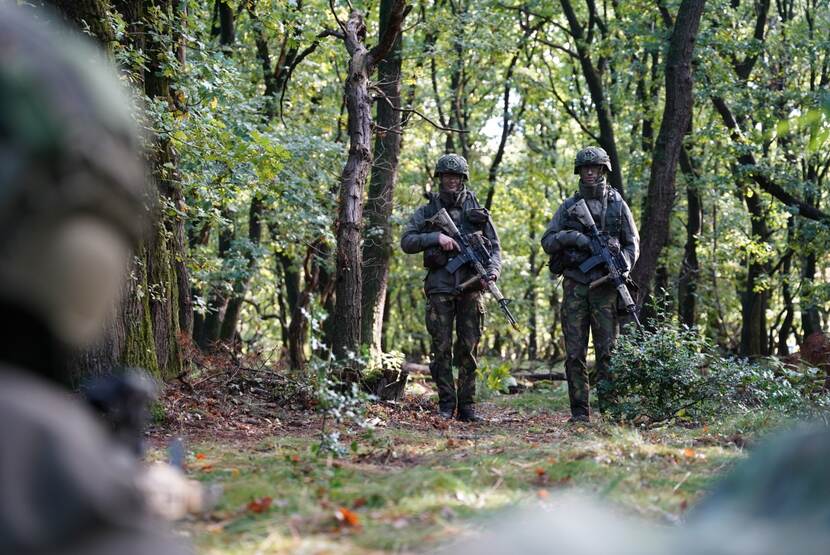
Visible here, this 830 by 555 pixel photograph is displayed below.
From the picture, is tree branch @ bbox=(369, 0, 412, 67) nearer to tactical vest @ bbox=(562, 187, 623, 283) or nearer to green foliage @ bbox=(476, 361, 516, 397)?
tactical vest @ bbox=(562, 187, 623, 283)

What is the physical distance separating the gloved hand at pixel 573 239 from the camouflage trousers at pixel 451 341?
1.04 metres

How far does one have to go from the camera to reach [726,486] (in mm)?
2076

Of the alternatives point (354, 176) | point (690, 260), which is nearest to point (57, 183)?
point (354, 176)

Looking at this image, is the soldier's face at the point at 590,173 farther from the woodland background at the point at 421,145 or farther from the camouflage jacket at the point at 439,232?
the woodland background at the point at 421,145

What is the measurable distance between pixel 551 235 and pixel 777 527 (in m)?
6.27

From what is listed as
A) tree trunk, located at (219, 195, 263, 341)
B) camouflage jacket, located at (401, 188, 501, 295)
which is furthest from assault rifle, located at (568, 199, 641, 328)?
tree trunk, located at (219, 195, 263, 341)

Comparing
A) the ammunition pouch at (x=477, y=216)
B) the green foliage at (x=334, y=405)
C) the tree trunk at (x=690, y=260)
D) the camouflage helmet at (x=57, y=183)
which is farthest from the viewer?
the tree trunk at (x=690, y=260)

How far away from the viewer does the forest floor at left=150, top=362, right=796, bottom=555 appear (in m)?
Answer: 3.20

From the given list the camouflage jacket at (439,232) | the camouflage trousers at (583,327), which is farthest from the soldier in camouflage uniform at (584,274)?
the camouflage jacket at (439,232)

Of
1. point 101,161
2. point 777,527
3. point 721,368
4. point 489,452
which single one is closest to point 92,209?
point 101,161

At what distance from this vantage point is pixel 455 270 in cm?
819

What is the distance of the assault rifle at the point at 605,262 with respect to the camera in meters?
7.74

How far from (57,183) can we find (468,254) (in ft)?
21.6

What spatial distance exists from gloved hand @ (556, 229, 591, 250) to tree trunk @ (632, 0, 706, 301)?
3929mm
